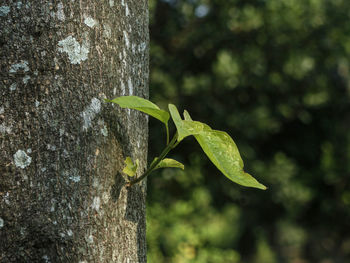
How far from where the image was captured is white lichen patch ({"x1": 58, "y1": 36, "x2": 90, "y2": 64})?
910 millimetres

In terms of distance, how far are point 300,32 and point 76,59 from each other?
5.35 meters

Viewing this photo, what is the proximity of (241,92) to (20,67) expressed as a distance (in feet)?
16.8

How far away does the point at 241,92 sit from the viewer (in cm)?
586

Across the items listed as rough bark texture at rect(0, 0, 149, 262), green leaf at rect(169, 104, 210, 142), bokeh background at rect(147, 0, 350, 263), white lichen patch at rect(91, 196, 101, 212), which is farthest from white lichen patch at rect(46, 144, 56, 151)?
bokeh background at rect(147, 0, 350, 263)

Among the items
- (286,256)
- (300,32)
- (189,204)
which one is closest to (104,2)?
(189,204)

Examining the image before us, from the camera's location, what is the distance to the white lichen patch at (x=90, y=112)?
2.94 ft

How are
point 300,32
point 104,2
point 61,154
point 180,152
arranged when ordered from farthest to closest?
point 300,32, point 180,152, point 104,2, point 61,154

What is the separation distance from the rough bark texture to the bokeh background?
3.98 meters

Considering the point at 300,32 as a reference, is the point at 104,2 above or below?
below

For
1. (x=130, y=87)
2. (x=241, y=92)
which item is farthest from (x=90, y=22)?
(x=241, y=92)

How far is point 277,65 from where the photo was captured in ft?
19.3

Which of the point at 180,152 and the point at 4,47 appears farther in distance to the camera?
the point at 180,152

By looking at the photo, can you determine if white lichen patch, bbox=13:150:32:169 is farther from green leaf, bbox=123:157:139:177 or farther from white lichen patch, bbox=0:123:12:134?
green leaf, bbox=123:157:139:177

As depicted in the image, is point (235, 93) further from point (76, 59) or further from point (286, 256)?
point (286, 256)
